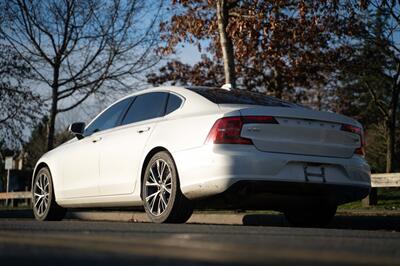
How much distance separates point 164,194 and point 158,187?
113mm

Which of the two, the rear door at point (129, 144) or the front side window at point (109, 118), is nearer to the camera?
the rear door at point (129, 144)

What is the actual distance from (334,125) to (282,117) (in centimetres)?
63

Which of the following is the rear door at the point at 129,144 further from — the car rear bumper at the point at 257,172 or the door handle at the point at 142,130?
the car rear bumper at the point at 257,172

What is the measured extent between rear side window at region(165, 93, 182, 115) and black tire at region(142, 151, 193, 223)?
0.54m

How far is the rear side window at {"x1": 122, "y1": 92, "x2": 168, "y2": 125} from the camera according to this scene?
6895 millimetres

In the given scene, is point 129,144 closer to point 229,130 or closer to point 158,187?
point 158,187

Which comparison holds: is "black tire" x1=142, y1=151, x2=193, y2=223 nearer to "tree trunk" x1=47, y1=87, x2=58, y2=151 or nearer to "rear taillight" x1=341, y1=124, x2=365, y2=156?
"rear taillight" x1=341, y1=124, x2=365, y2=156

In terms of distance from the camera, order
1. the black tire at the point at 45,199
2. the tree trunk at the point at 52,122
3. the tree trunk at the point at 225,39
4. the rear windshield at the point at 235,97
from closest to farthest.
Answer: the rear windshield at the point at 235,97 < the black tire at the point at 45,199 < the tree trunk at the point at 225,39 < the tree trunk at the point at 52,122

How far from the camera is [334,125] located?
20.6 feet

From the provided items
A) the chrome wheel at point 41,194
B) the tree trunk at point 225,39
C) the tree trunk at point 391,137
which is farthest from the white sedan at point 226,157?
the tree trunk at point 391,137

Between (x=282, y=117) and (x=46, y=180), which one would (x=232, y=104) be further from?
(x=46, y=180)

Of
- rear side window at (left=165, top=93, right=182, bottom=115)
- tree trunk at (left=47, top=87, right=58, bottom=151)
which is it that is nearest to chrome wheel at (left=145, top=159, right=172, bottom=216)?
rear side window at (left=165, top=93, right=182, bottom=115)

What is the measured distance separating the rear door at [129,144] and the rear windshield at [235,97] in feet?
1.64

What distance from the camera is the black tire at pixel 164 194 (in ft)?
20.0
